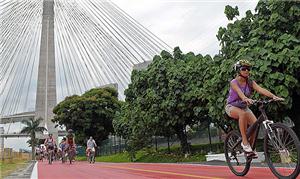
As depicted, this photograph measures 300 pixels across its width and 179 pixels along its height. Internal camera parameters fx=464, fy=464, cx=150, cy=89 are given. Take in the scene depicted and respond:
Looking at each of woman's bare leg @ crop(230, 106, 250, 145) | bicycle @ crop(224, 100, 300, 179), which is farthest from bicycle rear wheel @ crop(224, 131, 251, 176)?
woman's bare leg @ crop(230, 106, 250, 145)

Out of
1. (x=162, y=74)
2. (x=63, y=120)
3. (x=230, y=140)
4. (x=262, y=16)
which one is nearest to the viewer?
(x=230, y=140)

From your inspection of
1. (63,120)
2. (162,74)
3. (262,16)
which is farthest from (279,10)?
(63,120)

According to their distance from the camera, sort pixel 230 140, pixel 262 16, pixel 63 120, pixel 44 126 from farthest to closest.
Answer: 1. pixel 44 126
2. pixel 63 120
3. pixel 262 16
4. pixel 230 140

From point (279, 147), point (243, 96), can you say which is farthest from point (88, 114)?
point (279, 147)

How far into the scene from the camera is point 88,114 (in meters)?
48.8

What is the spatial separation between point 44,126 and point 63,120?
7322 millimetres

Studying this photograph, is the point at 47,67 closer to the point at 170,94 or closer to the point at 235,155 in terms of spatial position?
the point at 170,94

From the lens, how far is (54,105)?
50.5m

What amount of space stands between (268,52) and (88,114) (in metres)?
36.3

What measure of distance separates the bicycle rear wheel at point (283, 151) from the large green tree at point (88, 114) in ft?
140

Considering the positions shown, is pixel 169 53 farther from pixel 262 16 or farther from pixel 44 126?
pixel 44 126

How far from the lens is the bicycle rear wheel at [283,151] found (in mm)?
5584

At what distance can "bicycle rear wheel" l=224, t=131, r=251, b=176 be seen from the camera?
23.7 feet

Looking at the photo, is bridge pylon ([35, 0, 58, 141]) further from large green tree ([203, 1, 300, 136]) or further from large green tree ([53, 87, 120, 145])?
large green tree ([203, 1, 300, 136])
